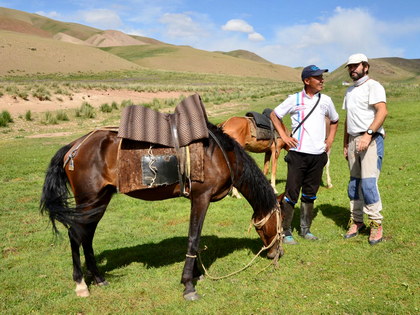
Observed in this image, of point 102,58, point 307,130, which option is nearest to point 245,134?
point 307,130

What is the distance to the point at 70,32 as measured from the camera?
579ft

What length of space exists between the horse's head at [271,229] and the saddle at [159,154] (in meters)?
1.07

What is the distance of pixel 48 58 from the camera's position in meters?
77.6

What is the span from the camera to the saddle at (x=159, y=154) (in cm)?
395

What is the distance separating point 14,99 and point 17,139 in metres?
8.93

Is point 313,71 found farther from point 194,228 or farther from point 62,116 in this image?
point 62,116

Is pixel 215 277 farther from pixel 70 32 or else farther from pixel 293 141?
pixel 70 32

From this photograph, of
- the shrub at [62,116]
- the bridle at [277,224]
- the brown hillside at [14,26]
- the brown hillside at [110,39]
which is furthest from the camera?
the brown hillside at [110,39]

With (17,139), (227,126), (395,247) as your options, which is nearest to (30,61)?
(17,139)

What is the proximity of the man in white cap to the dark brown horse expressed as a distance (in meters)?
1.58

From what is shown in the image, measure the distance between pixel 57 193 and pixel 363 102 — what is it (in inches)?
163

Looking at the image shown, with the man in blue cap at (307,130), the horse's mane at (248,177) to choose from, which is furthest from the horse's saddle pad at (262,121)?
the horse's mane at (248,177)

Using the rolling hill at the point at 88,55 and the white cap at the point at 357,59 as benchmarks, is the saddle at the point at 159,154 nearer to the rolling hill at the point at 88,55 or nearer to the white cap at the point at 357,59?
the white cap at the point at 357,59

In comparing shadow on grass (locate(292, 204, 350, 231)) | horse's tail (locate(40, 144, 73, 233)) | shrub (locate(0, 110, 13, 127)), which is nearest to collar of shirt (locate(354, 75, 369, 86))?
shadow on grass (locate(292, 204, 350, 231))
